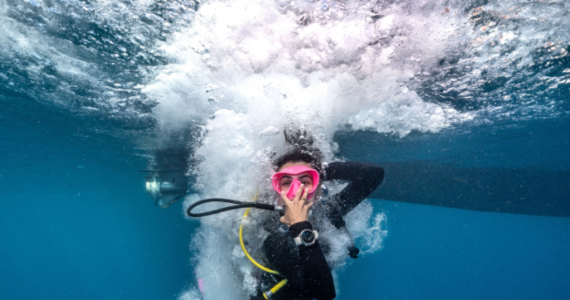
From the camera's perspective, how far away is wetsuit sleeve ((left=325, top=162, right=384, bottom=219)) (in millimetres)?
4207

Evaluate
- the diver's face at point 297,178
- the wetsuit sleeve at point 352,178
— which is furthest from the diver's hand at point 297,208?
the wetsuit sleeve at point 352,178

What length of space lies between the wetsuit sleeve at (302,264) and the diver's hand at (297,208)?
80mm

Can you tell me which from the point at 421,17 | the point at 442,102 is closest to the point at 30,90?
the point at 421,17

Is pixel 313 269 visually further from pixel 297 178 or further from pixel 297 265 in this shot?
pixel 297 178

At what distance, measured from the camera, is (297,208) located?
301 cm

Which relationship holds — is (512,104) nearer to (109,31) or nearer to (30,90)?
(109,31)

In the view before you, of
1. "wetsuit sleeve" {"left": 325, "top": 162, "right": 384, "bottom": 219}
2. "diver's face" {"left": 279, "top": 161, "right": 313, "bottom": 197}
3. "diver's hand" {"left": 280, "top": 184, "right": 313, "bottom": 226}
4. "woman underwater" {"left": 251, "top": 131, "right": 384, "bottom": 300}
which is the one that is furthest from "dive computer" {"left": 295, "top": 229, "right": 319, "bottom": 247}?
"wetsuit sleeve" {"left": 325, "top": 162, "right": 384, "bottom": 219}

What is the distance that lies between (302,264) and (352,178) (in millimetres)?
1862

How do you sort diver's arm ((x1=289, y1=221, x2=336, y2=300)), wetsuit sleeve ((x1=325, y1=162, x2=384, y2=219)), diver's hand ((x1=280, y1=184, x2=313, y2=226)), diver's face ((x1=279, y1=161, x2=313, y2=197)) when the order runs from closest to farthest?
diver's arm ((x1=289, y1=221, x2=336, y2=300)), diver's hand ((x1=280, y1=184, x2=313, y2=226)), diver's face ((x1=279, y1=161, x2=313, y2=197)), wetsuit sleeve ((x1=325, y1=162, x2=384, y2=219))

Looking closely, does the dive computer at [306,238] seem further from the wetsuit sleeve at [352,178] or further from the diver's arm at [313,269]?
the wetsuit sleeve at [352,178]

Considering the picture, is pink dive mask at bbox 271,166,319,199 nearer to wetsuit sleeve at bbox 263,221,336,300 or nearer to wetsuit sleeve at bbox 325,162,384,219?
wetsuit sleeve at bbox 263,221,336,300

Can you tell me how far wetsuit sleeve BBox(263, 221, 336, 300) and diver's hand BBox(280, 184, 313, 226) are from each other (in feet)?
0.26

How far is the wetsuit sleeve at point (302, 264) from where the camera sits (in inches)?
113

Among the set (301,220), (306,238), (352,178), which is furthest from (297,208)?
(352,178)
